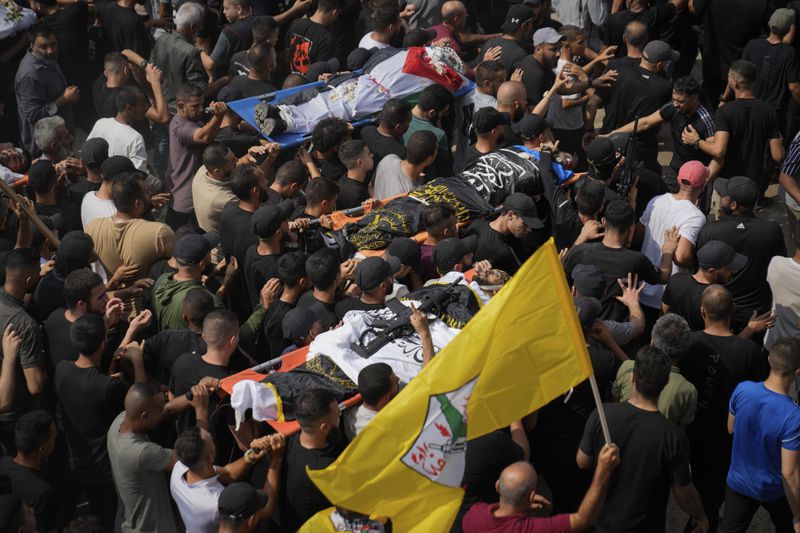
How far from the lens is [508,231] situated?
8.90 metres

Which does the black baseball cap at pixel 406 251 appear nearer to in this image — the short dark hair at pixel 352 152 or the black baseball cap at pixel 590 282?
the black baseball cap at pixel 590 282

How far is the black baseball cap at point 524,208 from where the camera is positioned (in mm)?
8781

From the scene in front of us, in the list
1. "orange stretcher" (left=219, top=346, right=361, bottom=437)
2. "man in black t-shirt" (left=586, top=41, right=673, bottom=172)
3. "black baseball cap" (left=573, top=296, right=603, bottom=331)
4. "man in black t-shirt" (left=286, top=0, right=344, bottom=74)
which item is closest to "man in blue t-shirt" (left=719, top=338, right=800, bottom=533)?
"black baseball cap" (left=573, top=296, right=603, bottom=331)

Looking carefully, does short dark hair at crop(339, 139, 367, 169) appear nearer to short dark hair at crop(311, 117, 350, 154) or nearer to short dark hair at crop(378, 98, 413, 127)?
short dark hair at crop(311, 117, 350, 154)

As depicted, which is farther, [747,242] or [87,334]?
[747,242]

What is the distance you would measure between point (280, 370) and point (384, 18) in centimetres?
601

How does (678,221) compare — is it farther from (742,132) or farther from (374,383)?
(374,383)

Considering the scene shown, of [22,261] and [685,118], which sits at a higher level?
[22,261]

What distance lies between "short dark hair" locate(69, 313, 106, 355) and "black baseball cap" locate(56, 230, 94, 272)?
1143 millimetres

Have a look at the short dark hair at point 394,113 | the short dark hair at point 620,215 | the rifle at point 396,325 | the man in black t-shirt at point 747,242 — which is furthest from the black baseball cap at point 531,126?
the rifle at point 396,325

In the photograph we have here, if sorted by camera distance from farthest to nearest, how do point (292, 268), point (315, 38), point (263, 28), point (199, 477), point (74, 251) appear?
point (315, 38) → point (263, 28) → point (74, 251) → point (292, 268) → point (199, 477)

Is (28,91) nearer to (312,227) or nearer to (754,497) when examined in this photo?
(312,227)

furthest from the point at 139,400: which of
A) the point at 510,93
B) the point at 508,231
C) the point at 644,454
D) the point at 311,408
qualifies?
the point at 510,93

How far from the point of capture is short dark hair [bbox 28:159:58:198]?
31.6 feet
